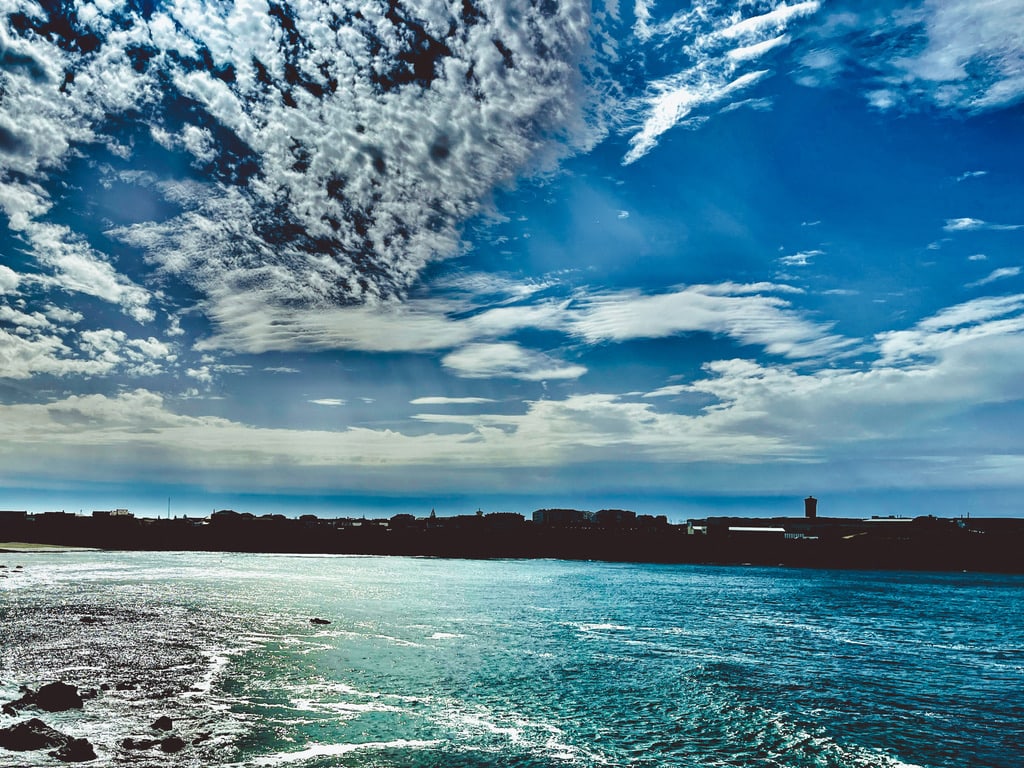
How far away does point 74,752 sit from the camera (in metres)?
23.2

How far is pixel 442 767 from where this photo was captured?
24.9 meters

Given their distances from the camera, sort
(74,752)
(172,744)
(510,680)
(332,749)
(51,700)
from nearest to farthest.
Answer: (74,752) < (172,744) < (332,749) < (51,700) < (510,680)

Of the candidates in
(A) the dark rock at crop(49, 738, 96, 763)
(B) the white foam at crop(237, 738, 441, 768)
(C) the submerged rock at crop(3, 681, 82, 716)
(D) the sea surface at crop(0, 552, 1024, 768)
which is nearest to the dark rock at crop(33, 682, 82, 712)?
(C) the submerged rock at crop(3, 681, 82, 716)

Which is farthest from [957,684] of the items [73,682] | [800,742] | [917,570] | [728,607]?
[917,570]

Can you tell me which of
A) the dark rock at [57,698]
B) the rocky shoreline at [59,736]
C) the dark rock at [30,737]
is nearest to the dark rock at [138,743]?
the rocky shoreline at [59,736]

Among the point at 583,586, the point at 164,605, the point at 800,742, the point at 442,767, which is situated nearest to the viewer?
the point at 442,767

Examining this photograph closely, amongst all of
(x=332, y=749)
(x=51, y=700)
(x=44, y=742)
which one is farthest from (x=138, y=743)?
(x=51, y=700)

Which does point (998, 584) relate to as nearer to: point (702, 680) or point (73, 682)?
point (702, 680)

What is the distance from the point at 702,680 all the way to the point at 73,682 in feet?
117

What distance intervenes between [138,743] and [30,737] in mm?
3642

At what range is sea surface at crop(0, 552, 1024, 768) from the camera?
90.5 feet

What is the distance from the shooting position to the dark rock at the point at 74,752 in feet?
75.2

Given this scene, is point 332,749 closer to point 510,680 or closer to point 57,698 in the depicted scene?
point 57,698

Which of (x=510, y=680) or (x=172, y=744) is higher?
(x=172, y=744)
